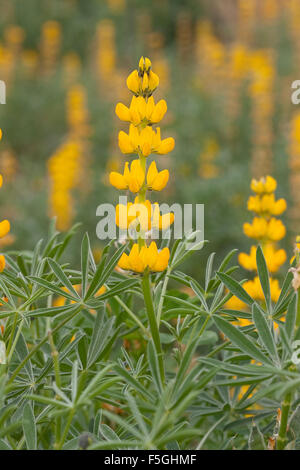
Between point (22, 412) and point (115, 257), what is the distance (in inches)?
9.5

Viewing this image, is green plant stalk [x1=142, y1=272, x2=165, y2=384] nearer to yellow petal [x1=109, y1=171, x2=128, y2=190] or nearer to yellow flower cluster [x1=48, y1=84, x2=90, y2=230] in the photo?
yellow petal [x1=109, y1=171, x2=128, y2=190]

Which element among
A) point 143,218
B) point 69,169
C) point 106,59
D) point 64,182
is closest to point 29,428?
point 143,218

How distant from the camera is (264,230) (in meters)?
1.19

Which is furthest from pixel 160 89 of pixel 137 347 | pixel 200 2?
pixel 137 347

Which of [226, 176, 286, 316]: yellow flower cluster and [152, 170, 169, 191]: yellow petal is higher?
[152, 170, 169, 191]: yellow petal

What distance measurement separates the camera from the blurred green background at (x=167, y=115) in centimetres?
399

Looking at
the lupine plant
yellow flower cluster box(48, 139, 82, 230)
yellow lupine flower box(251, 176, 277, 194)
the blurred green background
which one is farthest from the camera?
the blurred green background

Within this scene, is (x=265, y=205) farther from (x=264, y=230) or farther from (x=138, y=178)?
(x=138, y=178)

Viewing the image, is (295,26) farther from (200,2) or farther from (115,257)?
(115,257)

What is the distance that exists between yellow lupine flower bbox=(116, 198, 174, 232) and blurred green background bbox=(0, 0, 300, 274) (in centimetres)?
52

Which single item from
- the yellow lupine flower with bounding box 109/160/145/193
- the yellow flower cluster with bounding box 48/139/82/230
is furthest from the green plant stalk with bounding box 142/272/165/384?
the yellow flower cluster with bounding box 48/139/82/230

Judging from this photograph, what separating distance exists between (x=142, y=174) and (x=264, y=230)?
422 mm

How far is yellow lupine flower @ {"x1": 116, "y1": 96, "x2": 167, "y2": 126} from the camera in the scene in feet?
2.77

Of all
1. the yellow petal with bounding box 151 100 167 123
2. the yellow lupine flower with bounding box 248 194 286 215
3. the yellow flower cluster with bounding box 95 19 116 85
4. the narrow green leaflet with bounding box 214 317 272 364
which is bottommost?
the narrow green leaflet with bounding box 214 317 272 364
